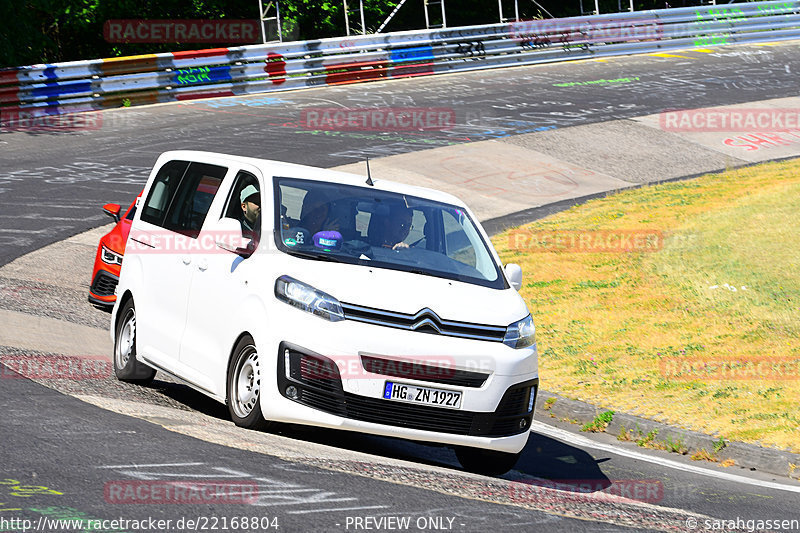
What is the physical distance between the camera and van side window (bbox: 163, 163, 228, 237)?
8188mm

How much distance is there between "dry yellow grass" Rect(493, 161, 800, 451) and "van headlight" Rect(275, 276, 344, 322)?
405 cm

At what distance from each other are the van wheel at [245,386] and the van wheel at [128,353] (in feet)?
5.58

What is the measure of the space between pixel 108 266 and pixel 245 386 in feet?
17.9

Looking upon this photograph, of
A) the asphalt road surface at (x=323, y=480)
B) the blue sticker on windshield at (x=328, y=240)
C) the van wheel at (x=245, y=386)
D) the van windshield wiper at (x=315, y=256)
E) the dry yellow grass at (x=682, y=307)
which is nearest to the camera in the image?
the asphalt road surface at (x=323, y=480)

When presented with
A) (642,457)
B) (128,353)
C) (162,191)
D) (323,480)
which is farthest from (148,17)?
(323,480)

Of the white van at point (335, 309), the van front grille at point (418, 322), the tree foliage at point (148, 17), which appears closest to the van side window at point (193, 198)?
the white van at point (335, 309)

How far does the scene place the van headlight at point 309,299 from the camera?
670 centimetres

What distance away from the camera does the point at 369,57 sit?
30719 millimetres

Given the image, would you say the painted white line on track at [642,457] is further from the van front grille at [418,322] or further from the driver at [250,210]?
the driver at [250,210]

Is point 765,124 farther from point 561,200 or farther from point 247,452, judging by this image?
point 247,452

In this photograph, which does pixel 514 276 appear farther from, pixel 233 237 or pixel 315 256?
pixel 233 237

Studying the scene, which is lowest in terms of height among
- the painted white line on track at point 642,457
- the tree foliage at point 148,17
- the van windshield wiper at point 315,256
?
the painted white line on track at point 642,457

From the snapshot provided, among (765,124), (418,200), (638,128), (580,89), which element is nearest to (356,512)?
(418,200)

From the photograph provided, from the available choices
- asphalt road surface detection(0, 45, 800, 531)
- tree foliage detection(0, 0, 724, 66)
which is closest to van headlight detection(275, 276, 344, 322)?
asphalt road surface detection(0, 45, 800, 531)
